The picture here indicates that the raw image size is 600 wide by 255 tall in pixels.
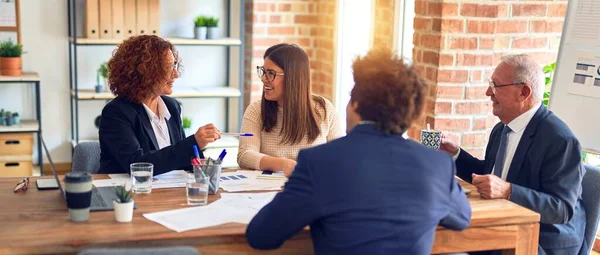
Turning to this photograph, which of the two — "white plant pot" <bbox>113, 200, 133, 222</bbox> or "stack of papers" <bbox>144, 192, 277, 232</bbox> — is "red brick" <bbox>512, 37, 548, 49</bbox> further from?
→ "white plant pot" <bbox>113, 200, 133, 222</bbox>

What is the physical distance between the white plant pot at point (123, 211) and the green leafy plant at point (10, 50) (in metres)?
3.14

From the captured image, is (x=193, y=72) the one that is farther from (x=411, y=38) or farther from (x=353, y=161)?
(x=353, y=161)

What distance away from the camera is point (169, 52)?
2959mm

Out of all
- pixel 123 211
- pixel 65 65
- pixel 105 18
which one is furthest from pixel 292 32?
pixel 123 211

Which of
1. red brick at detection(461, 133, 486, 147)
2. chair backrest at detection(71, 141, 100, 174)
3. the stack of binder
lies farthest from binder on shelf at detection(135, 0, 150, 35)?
red brick at detection(461, 133, 486, 147)

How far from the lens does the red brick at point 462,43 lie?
3.60 meters

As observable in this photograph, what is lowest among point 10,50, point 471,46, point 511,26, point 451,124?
point 451,124

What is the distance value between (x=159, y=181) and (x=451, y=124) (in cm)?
170

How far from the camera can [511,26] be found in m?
3.65

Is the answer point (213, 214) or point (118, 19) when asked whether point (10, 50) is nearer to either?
point (118, 19)

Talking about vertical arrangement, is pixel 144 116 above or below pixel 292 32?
below

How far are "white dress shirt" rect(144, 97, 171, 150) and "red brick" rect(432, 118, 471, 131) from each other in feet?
4.56

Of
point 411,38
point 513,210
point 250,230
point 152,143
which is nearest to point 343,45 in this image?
point 411,38

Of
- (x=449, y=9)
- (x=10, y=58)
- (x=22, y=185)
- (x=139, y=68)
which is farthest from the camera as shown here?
(x=10, y=58)
